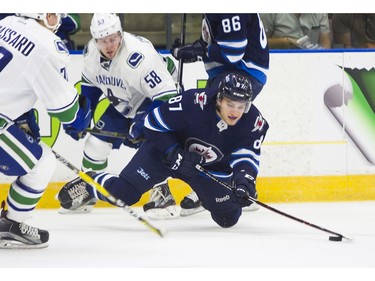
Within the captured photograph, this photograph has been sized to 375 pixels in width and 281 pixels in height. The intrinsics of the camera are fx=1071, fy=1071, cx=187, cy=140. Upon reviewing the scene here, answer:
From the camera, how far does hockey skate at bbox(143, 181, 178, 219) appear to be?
5406 mm

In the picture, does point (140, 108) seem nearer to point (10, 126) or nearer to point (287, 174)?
point (287, 174)

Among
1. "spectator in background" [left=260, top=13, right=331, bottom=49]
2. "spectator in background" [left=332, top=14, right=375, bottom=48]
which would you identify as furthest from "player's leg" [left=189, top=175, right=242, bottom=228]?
"spectator in background" [left=332, top=14, right=375, bottom=48]

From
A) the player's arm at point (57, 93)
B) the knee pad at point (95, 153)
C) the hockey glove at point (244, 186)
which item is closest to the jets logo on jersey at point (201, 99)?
the hockey glove at point (244, 186)

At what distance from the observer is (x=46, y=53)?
4023 millimetres

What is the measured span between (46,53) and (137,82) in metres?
1.41

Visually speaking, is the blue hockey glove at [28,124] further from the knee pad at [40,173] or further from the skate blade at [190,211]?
the skate blade at [190,211]

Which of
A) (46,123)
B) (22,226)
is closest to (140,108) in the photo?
(46,123)

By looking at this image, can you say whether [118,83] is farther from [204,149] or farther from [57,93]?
[57,93]

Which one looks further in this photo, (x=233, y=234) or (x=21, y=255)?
(x=233, y=234)

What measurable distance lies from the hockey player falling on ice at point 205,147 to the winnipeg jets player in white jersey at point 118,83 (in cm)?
43

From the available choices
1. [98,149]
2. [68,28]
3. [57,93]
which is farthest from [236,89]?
[68,28]

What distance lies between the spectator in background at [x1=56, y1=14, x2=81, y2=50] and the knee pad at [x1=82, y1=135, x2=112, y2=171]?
67cm

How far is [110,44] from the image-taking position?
533 centimetres

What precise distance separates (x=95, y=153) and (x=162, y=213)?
511mm
